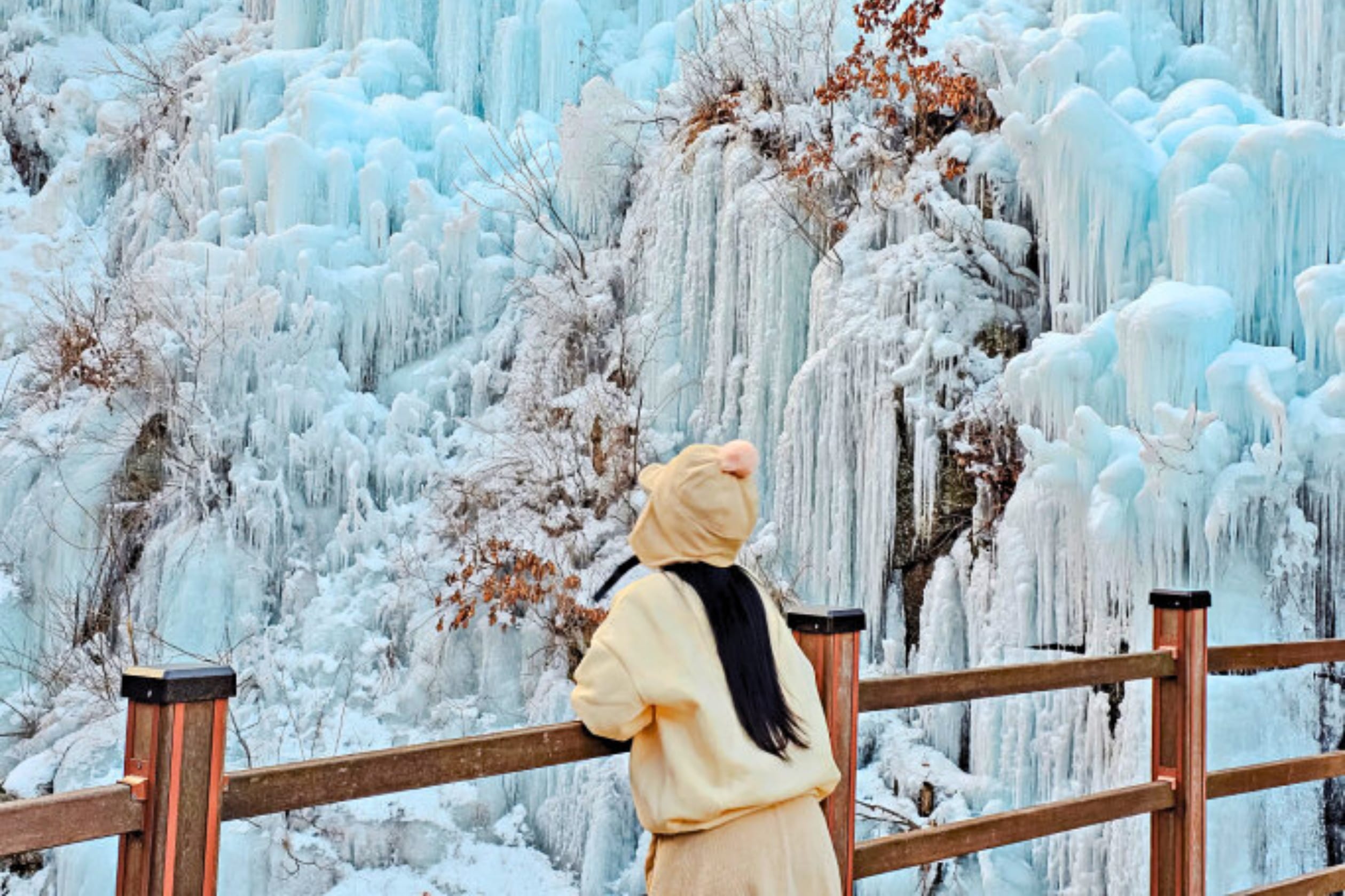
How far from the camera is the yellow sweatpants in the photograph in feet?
6.32

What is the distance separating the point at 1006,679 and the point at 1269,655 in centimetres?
101

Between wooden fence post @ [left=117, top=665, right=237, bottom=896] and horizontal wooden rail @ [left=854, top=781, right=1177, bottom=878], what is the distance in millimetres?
1275

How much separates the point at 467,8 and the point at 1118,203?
7.06 m

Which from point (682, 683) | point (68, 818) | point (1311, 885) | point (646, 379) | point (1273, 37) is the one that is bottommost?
point (1311, 885)

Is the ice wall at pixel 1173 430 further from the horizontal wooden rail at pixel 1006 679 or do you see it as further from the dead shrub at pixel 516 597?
the dead shrub at pixel 516 597

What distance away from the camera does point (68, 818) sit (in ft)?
4.78

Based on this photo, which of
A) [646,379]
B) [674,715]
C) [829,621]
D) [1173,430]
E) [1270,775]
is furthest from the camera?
[646,379]

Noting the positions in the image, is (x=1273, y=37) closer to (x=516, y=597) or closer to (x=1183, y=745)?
(x=1183, y=745)

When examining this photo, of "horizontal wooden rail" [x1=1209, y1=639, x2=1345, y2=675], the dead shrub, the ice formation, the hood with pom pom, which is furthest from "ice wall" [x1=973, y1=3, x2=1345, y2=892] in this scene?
the hood with pom pom

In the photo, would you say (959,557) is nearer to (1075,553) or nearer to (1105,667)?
(1075,553)

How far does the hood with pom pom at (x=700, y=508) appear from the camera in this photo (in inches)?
76.9

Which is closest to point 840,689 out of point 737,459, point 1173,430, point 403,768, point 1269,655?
point 737,459

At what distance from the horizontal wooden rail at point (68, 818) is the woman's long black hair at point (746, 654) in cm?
74

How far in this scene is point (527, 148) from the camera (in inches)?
398
